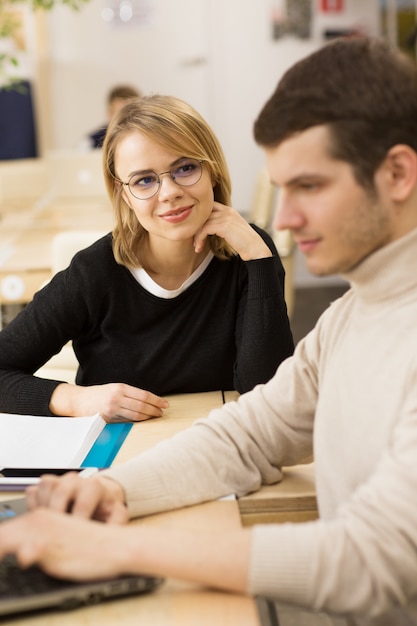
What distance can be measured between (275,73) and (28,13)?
1.81 m

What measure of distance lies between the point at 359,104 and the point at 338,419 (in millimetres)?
375

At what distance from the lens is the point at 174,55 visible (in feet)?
20.8

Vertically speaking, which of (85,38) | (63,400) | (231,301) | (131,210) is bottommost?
(63,400)

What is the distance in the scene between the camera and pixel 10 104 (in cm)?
617

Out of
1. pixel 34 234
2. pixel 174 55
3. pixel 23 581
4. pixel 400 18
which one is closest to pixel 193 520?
pixel 23 581

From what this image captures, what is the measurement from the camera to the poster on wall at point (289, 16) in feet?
21.0

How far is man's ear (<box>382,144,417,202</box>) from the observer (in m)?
0.96

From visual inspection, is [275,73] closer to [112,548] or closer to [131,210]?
[131,210]

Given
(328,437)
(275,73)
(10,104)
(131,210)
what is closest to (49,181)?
(10,104)

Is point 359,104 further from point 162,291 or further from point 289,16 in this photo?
point 289,16

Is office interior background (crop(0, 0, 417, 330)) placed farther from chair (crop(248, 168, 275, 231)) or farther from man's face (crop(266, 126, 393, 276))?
man's face (crop(266, 126, 393, 276))

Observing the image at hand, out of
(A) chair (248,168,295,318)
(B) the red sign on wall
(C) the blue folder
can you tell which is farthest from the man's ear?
(B) the red sign on wall

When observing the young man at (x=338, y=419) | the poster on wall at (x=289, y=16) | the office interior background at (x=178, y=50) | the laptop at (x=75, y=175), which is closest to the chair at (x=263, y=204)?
the laptop at (x=75, y=175)

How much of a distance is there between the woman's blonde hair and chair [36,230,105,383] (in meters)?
0.55
